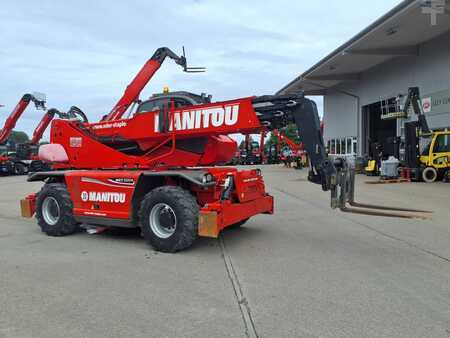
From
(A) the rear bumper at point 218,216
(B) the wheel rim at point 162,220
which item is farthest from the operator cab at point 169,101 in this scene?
(A) the rear bumper at point 218,216

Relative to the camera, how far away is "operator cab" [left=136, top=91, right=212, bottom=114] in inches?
286

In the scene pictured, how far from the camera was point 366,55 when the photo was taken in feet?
82.7

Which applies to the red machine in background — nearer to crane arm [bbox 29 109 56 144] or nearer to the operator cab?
crane arm [bbox 29 109 56 144]

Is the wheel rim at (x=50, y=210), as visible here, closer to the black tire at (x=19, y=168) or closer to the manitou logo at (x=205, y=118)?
the manitou logo at (x=205, y=118)

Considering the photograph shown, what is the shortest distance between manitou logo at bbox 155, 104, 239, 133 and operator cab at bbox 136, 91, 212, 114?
12.7 inches

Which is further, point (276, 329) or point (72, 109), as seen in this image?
point (72, 109)

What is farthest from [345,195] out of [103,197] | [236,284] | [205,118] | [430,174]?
[430,174]

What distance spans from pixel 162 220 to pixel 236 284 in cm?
210

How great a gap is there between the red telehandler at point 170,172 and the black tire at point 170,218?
0.02 meters

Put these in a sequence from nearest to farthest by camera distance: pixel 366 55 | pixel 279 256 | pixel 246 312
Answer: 1. pixel 246 312
2. pixel 279 256
3. pixel 366 55

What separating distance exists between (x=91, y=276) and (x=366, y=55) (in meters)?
24.1

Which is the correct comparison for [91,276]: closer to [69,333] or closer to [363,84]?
[69,333]

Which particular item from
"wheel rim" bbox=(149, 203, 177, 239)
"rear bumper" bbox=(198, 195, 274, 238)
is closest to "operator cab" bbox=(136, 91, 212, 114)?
"wheel rim" bbox=(149, 203, 177, 239)

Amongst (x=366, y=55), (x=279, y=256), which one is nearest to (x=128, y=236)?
(x=279, y=256)
